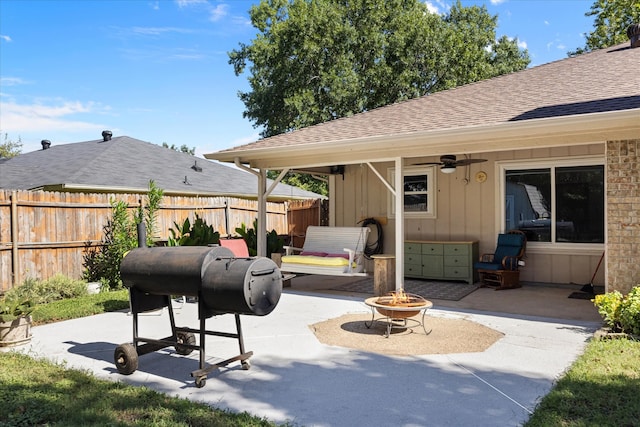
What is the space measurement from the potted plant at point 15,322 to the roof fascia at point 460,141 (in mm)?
4170

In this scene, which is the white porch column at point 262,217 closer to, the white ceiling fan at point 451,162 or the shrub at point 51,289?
the shrub at point 51,289

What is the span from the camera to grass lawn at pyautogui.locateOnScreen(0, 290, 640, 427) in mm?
2975

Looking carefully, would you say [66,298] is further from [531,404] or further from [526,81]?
[526,81]

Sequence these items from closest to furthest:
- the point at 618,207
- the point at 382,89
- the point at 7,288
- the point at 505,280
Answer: the point at 618,207
the point at 7,288
the point at 505,280
the point at 382,89

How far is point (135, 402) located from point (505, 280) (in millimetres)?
6318

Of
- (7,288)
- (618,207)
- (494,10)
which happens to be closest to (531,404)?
(618,207)

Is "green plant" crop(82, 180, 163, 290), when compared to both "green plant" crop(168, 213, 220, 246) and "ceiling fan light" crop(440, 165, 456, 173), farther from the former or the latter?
"ceiling fan light" crop(440, 165, 456, 173)

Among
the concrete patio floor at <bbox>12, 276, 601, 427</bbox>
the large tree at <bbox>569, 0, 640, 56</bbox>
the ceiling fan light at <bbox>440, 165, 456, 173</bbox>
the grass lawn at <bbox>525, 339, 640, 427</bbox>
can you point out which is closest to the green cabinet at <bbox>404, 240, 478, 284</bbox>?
the ceiling fan light at <bbox>440, 165, 456, 173</bbox>

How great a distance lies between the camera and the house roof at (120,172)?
10.8 meters

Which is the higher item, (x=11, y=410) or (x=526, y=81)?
(x=526, y=81)

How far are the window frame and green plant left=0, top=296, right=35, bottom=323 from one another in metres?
7.36

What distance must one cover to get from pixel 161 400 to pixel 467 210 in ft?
23.2

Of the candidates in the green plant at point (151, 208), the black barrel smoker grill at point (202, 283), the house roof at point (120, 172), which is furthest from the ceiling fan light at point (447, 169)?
the house roof at point (120, 172)

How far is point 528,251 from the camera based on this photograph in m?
8.42
